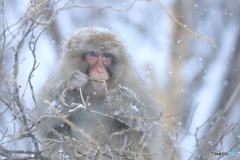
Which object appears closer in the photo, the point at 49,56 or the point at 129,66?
the point at 129,66

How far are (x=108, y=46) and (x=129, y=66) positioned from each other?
0.38 metres

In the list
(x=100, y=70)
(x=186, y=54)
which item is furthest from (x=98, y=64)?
(x=186, y=54)

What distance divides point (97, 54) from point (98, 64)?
149 millimetres

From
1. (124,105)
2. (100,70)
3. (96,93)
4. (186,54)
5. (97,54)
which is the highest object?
(186,54)

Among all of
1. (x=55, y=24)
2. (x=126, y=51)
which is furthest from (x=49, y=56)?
(x=126, y=51)

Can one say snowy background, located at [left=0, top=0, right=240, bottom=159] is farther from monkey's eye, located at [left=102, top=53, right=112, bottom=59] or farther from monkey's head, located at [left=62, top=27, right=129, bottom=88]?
monkey's eye, located at [left=102, top=53, right=112, bottom=59]

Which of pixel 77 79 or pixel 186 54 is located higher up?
pixel 186 54

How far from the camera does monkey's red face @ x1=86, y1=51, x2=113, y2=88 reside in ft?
11.1

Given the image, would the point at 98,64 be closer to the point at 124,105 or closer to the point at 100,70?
the point at 100,70

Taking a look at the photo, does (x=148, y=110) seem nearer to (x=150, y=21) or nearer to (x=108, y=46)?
(x=108, y=46)

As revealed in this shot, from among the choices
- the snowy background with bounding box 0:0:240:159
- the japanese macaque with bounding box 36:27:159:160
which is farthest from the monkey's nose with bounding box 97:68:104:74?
the snowy background with bounding box 0:0:240:159

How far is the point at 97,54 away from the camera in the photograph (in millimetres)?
3557

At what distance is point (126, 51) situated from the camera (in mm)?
3930

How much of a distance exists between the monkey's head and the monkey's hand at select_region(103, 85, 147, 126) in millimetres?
185
